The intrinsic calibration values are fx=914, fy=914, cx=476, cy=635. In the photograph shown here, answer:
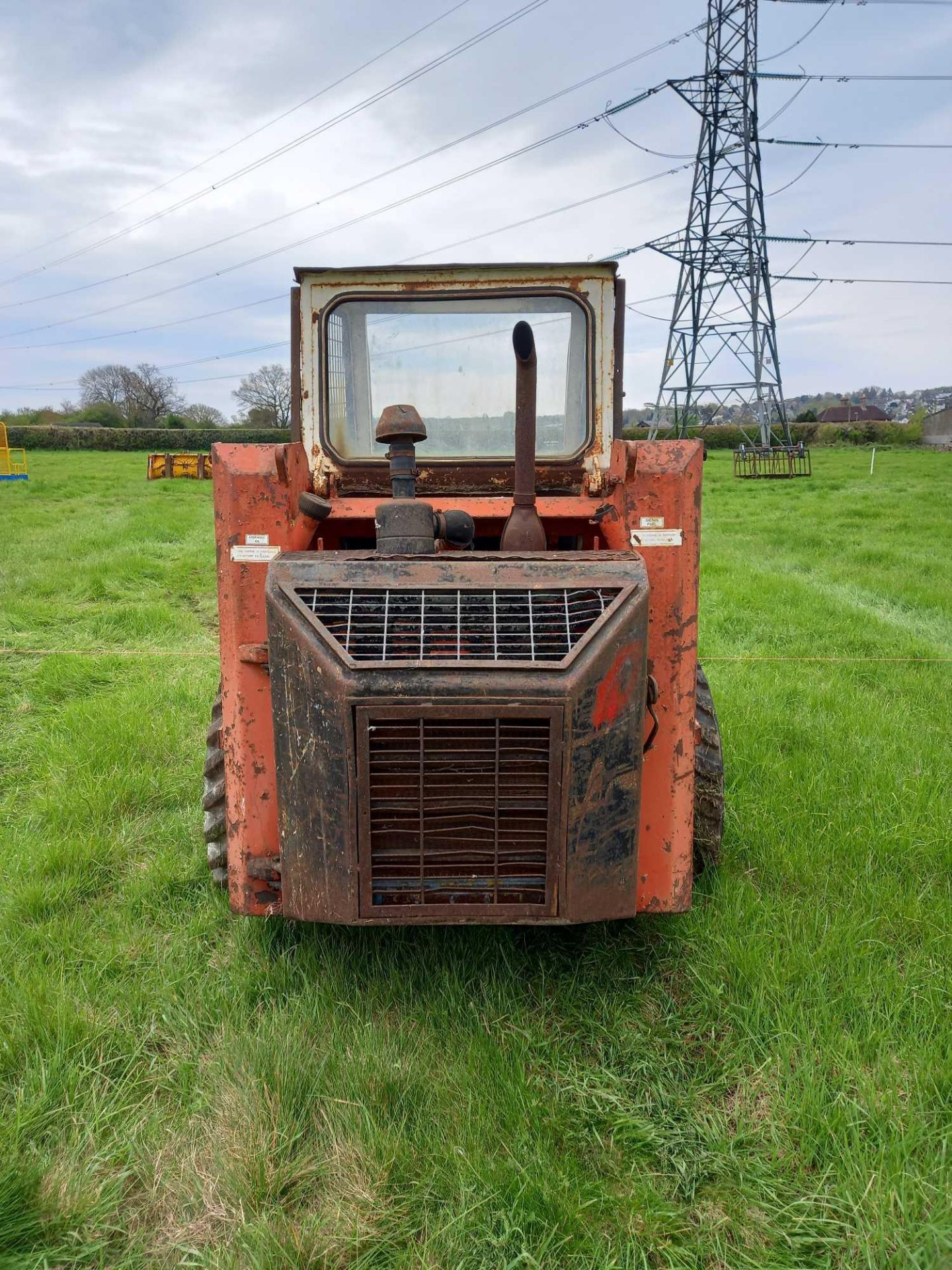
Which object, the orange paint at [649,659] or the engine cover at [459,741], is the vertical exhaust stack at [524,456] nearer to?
the orange paint at [649,659]

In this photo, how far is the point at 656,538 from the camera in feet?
7.91

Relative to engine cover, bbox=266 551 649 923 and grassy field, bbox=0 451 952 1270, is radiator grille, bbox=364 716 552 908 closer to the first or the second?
engine cover, bbox=266 551 649 923

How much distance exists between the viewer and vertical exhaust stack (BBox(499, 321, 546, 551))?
226 centimetres

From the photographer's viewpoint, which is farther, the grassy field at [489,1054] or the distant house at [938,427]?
the distant house at [938,427]

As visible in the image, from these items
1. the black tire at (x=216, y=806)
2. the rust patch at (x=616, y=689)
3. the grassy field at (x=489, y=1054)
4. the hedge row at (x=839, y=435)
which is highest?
the hedge row at (x=839, y=435)

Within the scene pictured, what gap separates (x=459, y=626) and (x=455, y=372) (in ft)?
4.80

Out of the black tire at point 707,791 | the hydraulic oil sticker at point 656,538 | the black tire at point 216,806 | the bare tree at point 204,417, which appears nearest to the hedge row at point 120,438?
the bare tree at point 204,417

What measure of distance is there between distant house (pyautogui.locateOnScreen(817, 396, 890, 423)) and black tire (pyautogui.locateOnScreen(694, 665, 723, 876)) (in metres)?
65.0

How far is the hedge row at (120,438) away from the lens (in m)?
41.0

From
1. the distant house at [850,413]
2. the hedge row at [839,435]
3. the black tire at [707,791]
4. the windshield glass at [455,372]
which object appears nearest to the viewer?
the black tire at [707,791]

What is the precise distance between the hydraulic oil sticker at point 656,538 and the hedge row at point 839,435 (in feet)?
122

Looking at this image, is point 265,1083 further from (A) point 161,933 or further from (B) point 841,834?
(B) point 841,834

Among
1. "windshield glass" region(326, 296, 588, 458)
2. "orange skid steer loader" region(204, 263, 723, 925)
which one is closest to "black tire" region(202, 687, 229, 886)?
"orange skid steer loader" region(204, 263, 723, 925)

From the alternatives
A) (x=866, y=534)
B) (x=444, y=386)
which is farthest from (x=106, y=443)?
(x=444, y=386)
